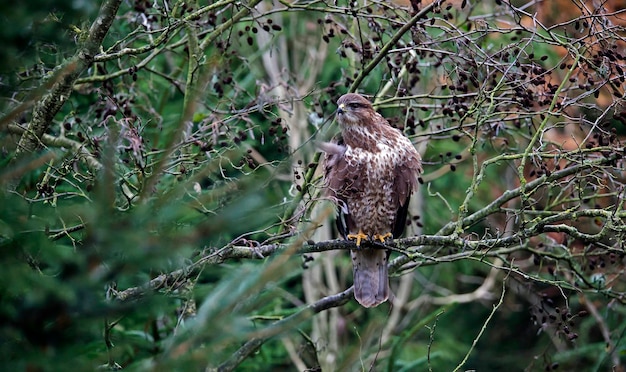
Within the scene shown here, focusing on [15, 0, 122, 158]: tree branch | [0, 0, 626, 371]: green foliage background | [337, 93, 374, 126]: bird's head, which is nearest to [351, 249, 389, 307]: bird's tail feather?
[0, 0, 626, 371]: green foliage background

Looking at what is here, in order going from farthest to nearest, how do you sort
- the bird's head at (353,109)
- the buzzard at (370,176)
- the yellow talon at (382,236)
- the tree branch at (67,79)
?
the yellow talon at (382,236) < the buzzard at (370,176) < the bird's head at (353,109) < the tree branch at (67,79)

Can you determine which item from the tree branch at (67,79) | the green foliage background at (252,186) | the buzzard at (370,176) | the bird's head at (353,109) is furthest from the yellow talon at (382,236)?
the tree branch at (67,79)

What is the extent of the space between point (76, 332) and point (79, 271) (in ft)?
0.45

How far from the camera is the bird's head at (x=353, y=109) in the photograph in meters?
4.93

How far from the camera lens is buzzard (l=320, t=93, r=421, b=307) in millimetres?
5039

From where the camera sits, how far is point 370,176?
5.18 m

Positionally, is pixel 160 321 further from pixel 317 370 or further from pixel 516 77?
pixel 516 77

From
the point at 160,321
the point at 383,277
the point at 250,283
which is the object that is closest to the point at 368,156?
the point at 383,277

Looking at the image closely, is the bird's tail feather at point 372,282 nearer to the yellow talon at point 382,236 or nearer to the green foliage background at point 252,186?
the yellow talon at point 382,236

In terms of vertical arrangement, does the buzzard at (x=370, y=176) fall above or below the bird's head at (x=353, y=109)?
below

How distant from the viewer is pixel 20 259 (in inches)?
81.3

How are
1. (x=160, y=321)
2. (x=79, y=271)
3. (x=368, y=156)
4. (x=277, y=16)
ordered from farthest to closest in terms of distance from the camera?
(x=277, y=16)
(x=160, y=321)
(x=368, y=156)
(x=79, y=271)

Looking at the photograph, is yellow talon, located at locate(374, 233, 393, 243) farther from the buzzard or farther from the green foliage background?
the green foliage background

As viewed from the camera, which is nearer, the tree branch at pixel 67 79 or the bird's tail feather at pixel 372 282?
the tree branch at pixel 67 79
